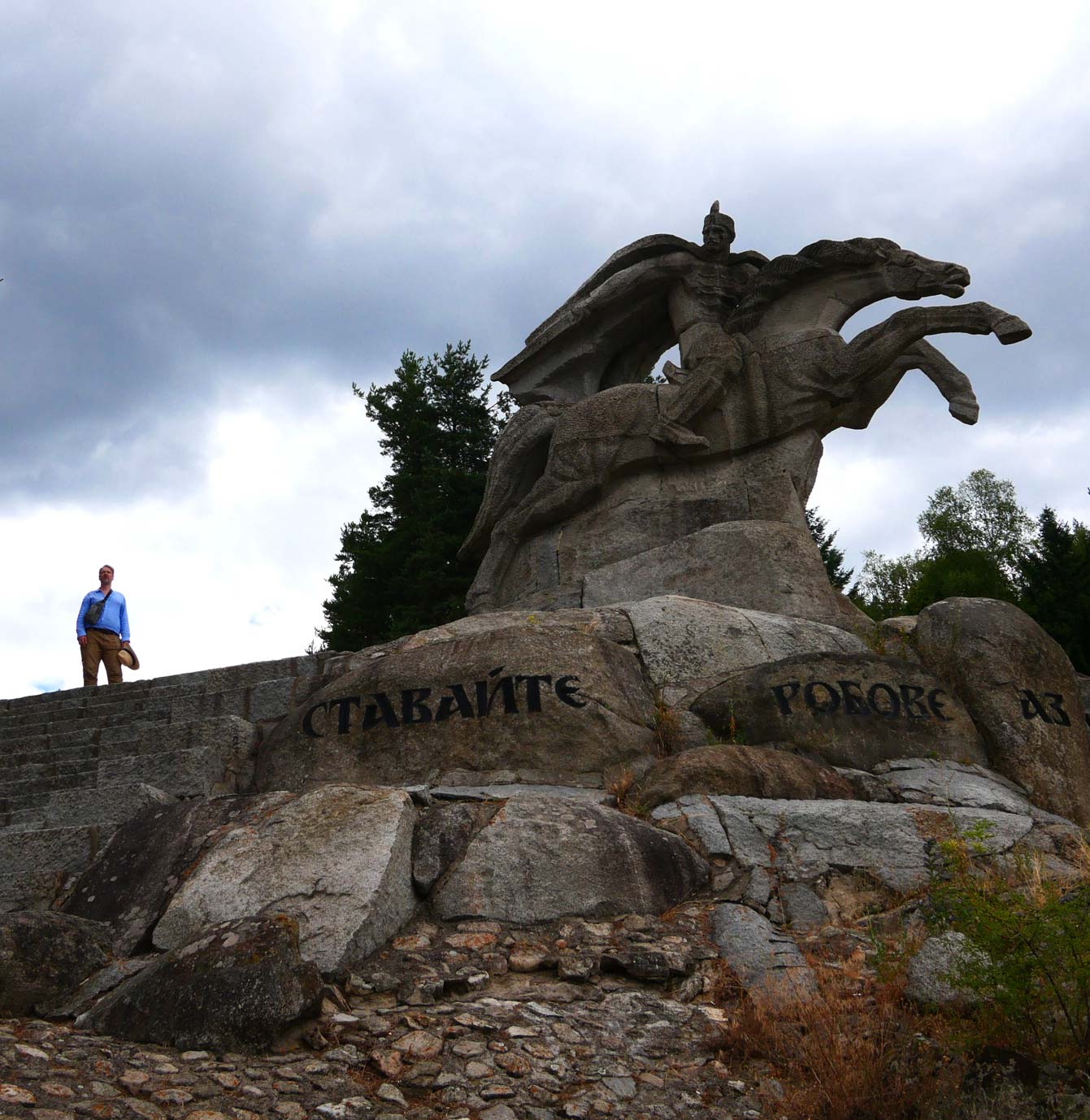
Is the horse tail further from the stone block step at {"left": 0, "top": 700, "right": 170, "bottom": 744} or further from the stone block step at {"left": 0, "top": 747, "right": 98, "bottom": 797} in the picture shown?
the stone block step at {"left": 0, "top": 747, "right": 98, "bottom": 797}

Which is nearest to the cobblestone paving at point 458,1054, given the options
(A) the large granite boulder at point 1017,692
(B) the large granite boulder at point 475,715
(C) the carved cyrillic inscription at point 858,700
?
(B) the large granite boulder at point 475,715

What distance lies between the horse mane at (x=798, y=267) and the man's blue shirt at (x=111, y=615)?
6006mm

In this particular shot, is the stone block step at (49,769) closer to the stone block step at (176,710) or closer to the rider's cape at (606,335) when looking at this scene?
the stone block step at (176,710)

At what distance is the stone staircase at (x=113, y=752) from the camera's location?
6.60 metres

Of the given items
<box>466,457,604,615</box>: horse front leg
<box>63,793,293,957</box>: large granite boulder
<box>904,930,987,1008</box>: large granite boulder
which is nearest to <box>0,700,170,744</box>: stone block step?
<box>466,457,604,615</box>: horse front leg

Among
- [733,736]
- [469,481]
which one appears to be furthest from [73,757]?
[469,481]

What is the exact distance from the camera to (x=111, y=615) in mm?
11531

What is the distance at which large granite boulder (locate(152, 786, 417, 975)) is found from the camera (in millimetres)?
4738

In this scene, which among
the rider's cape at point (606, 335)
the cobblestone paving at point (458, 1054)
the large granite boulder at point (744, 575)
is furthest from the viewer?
the rider's cape at point (606, 335)

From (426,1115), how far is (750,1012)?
3.84ft

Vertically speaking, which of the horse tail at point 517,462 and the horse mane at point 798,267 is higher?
the horse mane at point 798,267

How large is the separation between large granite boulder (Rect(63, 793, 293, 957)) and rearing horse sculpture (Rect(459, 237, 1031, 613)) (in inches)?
200

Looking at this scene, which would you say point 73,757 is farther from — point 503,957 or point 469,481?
point 469,481

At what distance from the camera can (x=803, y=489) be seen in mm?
10547
